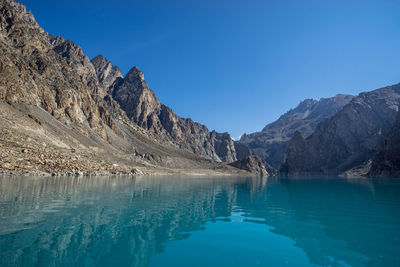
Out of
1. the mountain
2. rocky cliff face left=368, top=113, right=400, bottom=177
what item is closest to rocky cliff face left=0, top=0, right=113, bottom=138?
the mountain

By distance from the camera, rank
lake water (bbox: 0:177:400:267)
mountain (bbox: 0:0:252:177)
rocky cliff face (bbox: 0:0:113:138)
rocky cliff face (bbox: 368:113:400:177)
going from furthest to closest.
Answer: rocky cliff face (bbox: 368:113:400:177), rocky cliff face (bbox: 0:0:113:138), mountain (bbox: 0:0:252:177), lake water (bbox: 0:177:400:267)

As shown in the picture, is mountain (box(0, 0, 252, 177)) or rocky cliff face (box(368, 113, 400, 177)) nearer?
mountain (box(0, 0, 252, 177))

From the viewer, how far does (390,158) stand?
456 ft

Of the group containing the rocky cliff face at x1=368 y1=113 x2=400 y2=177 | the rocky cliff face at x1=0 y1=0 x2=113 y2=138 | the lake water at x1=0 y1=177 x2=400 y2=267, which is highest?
the rocky cliff face at x1=0 y1=0 x2=113 y2=138

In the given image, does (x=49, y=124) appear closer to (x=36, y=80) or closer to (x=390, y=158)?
(x=36, y=80)

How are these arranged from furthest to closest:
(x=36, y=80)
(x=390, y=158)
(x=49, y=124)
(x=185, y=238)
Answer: (x=390, y=158), (x=36, y=80), (x=49, y=124), (x=185, y=238)

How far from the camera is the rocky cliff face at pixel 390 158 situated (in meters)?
133

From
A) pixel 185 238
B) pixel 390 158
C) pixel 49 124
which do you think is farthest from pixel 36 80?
pixel 390 158

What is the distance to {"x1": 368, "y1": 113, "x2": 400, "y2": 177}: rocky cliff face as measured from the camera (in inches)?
5235

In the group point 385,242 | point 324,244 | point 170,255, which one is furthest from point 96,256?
point 385,242

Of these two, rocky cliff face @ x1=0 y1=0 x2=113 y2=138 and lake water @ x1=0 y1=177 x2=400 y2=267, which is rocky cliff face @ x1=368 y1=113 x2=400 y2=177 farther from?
rocky cliff face @ x1=0 y1=0 x2=113 y2=138

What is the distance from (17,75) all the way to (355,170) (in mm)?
220685

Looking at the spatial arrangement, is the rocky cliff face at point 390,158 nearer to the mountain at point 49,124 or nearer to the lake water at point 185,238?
the mountain at point 49,124

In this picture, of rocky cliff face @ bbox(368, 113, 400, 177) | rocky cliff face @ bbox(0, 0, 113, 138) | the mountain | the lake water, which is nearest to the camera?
the lake water
